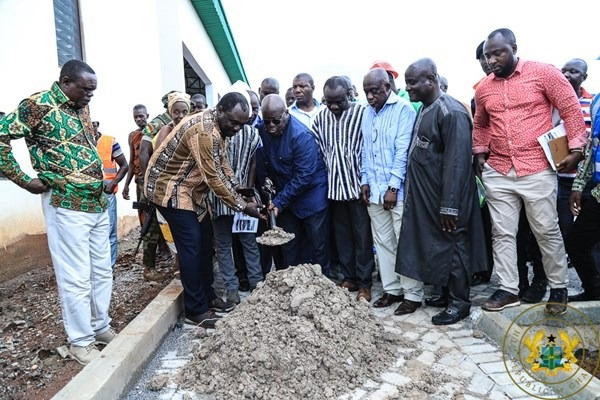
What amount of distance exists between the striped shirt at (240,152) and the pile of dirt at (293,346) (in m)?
1.06

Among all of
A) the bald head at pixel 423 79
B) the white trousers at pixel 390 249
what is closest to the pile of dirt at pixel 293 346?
the white trousers at pixel 390 249

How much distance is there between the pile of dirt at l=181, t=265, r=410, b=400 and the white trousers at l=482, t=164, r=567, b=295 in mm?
1083

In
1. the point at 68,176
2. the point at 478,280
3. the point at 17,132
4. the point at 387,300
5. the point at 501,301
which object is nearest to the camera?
the point at 17,132

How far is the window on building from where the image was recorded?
5535 millimetres

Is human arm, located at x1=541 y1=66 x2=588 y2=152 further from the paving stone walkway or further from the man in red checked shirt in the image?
the paving stone walkway

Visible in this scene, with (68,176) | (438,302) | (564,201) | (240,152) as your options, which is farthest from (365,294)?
(68,176)

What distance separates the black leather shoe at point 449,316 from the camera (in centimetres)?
346

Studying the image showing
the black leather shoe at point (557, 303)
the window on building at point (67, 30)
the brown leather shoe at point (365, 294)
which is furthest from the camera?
the window on building at point (67, 30)

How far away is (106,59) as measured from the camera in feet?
22.3

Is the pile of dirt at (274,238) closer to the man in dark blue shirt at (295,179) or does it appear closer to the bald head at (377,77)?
the man in dark blue shirt at (295,179)

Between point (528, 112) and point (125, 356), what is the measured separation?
10.5ft

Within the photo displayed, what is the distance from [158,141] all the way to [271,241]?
5.28ft

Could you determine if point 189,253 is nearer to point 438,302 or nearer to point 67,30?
point 438,302

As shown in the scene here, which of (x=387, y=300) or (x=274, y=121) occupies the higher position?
(x=274, y=121)
